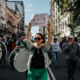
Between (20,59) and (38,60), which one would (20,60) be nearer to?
(20,59)

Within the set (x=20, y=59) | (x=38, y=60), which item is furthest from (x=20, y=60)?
(x=38, y=60)

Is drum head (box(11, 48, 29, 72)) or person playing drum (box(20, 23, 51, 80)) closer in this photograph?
person playing drum (box(20, 23, 51, 80))

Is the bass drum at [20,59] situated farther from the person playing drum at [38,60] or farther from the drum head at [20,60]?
the person playing drum at [38,60]

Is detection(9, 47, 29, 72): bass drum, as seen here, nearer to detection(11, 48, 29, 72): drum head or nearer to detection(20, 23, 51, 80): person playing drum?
detection(11, 48, 29, 72): drum head

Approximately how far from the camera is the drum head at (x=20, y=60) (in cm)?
613

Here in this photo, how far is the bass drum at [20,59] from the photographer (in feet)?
20.1

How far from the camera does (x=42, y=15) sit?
284 inches

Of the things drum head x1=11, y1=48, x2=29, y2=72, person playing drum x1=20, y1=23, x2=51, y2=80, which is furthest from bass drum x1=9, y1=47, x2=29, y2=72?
person playing drum x1=20, y1=23, x2=51, y2=80

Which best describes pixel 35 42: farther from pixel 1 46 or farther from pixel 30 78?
pixel 1 46

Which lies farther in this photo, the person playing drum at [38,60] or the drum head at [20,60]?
→ the drum head at [20,60]

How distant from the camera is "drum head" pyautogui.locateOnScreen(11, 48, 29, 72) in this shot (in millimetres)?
6133

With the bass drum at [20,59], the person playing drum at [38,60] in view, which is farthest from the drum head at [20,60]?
the person playing drum at [38,60]

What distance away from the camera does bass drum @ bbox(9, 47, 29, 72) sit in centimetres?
614

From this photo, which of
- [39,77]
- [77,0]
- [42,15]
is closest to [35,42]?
[39,77]
